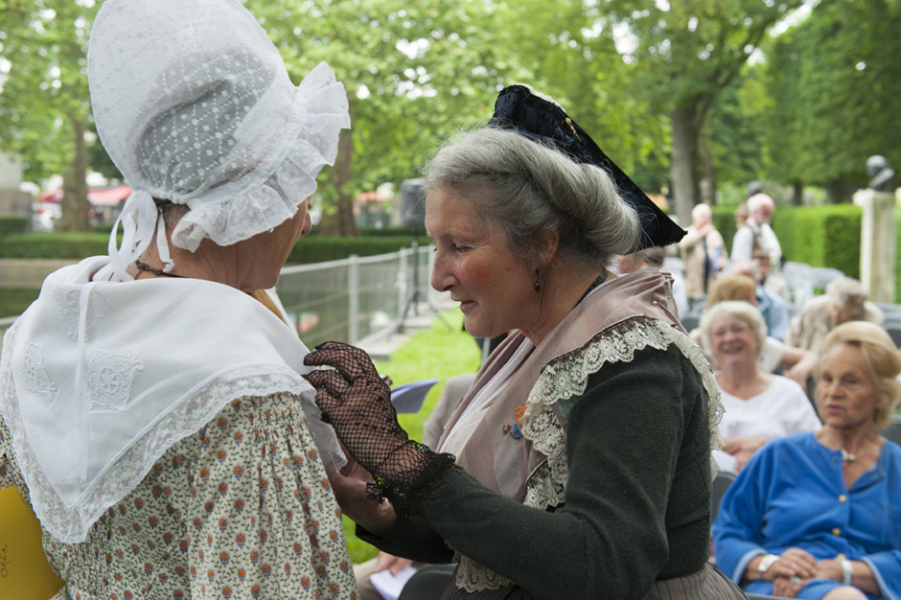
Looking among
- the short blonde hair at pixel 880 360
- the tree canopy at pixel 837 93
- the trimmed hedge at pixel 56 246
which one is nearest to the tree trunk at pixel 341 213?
the trimmed hedge at pixel 56 246

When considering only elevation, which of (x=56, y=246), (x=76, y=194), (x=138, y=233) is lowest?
(x=56, y=246)

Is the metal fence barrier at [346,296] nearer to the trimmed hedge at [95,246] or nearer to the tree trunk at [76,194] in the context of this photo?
the trimmed hedge at [95,246]

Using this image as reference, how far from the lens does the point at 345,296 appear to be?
7.70 metres

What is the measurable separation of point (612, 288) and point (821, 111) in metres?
26.4

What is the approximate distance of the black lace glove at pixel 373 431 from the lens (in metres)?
1.28

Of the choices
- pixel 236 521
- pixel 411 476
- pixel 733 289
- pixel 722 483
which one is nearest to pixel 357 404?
pixel 411 476

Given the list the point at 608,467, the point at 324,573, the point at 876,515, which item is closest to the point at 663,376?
the point at 608,467

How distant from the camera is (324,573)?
1.28 meters

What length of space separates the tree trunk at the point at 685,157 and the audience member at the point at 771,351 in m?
15.1

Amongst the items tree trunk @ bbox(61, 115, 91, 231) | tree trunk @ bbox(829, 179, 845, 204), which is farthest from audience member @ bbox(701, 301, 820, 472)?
tree trunk @ bbox(829, 179, 845, 204)

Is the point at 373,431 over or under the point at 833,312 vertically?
over

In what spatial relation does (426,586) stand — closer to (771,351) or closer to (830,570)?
(830,570)

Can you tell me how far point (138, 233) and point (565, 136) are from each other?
2.86 feet

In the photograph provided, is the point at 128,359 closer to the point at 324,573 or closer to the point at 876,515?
the point at 324,573
